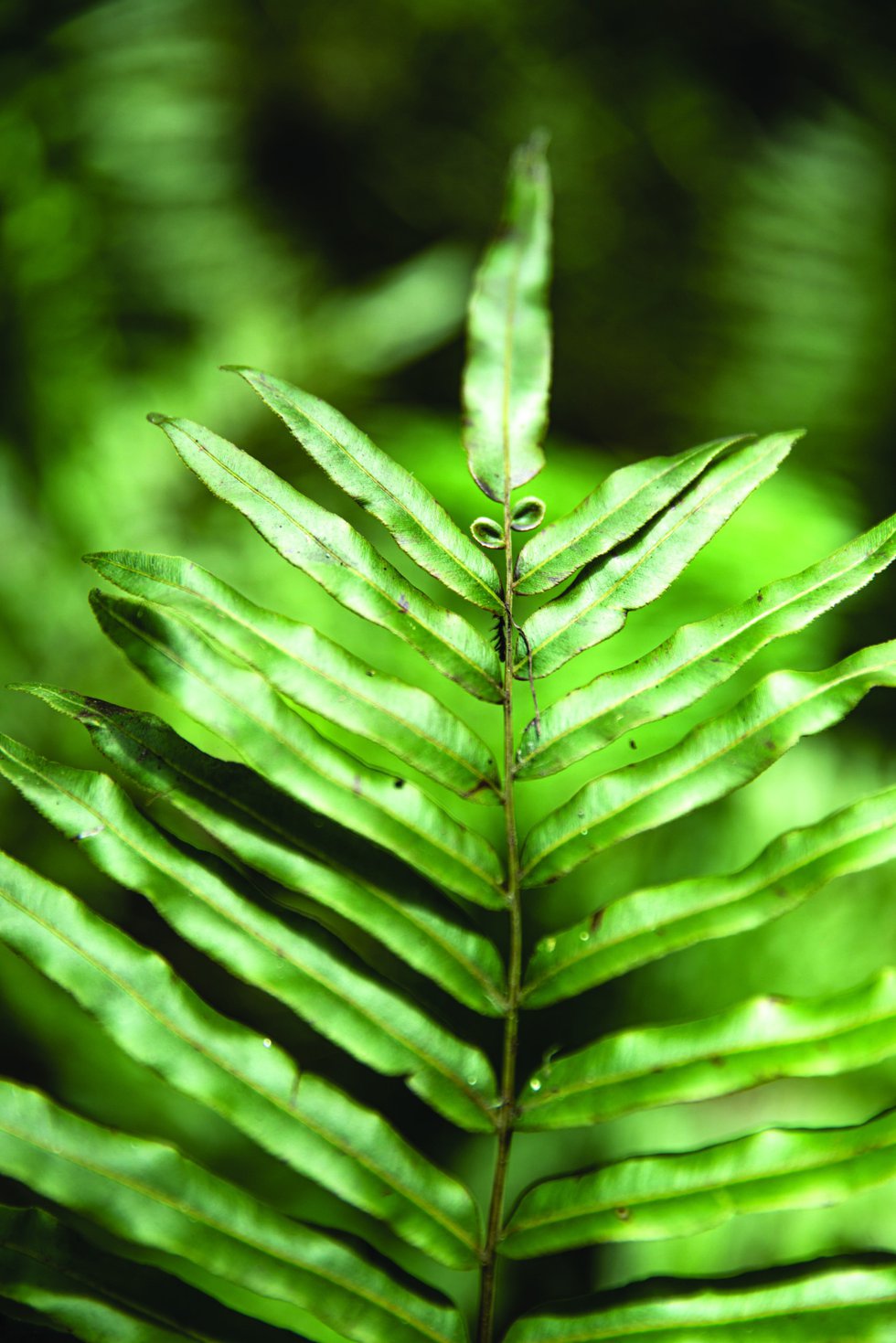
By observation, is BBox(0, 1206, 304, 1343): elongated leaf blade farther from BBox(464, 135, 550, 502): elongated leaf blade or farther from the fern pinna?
BBox(464, 135, 550, 502): elongated leaf blade

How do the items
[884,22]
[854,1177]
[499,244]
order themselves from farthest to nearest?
1. [884,22]
2. [499,244]
3. [854,1177]

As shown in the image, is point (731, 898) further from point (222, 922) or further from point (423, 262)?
point (423, 262)

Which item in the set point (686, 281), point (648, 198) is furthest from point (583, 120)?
point (686, 281)

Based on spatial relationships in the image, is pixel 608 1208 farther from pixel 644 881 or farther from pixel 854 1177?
pixel 644 881

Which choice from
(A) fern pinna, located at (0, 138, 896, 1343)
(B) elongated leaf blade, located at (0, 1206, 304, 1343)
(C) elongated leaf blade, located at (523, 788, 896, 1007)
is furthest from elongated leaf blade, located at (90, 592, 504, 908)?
(B) elongated leaf blade, located at (0, 1206, 304, 1343)

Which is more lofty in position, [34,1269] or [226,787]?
[226,787]

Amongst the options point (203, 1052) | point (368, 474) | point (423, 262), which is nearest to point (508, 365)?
point (368, 474)

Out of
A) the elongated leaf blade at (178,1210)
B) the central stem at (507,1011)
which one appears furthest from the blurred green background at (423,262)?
the elongated leaf blade at (178,1210)
